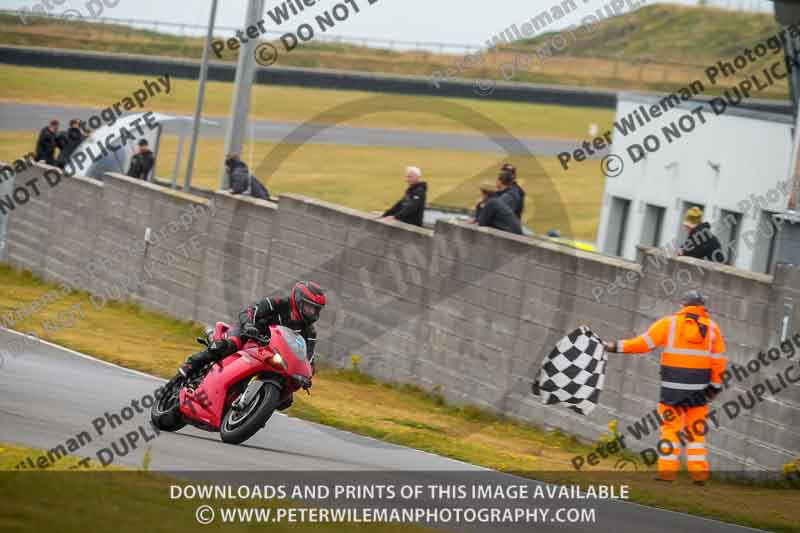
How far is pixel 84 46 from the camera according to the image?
56.3 meters

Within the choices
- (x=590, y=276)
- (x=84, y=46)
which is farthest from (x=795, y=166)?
(x=84, y=46)

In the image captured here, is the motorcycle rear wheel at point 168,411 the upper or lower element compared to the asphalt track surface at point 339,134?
lower

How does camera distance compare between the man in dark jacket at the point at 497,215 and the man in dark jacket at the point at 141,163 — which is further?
the man in dark jacket at the point at 141,163

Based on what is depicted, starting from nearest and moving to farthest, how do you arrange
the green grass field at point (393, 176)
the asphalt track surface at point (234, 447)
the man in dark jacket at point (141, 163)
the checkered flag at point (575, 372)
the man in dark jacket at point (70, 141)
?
1. the asphalt track surface at point (234, 447)
2. the checkered flag at point (575, 372)
3. the man in dark jacket at point (141, 163)
4. the man in dark jacket at point (70, 141)
5. the green grass field at point (393, 176)

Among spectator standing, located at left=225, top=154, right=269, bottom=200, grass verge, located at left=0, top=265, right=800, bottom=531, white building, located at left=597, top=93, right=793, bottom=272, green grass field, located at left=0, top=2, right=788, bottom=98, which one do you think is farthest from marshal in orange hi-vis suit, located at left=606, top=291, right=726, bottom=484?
green grass field, located at left=0, top=2, right=788, bottom=98

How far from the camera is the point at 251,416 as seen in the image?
11.8m

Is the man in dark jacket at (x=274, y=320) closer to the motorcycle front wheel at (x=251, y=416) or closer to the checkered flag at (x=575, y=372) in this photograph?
the motorcycle front wheel at (x=251, y=416)

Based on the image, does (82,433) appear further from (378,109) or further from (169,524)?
(378,109)

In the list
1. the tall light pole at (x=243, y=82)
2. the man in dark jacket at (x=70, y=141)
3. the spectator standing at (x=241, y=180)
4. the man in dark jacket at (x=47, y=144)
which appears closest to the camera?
the spectator standing at (x=241, y=180)

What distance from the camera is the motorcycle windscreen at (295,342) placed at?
11797 mm

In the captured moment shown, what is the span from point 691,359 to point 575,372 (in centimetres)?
259

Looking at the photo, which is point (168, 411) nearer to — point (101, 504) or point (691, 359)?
point (101, 504)

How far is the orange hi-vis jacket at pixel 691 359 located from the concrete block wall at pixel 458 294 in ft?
1.86

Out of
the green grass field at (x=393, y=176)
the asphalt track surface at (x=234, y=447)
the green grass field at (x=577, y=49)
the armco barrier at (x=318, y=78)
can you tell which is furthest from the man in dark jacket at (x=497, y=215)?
the armco barrier at (x=318, y=78)
